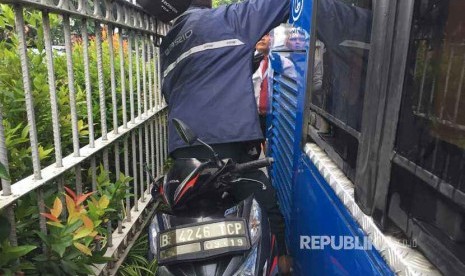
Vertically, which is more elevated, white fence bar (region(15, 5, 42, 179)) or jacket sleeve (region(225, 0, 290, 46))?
jacket sleeve (region(225, 0, 290, 46))

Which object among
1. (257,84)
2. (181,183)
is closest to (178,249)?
(181,183)

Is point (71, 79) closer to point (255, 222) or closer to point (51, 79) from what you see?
point (51, 79)

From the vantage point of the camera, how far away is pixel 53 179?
164 centimetres

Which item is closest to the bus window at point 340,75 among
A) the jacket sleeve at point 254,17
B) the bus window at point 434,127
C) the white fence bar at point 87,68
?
the bus window at point 434,127

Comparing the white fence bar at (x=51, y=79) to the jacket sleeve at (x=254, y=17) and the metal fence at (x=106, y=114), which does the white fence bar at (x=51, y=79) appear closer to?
the metal fence at (x=106, y=114)

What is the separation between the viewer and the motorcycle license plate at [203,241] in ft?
5.54

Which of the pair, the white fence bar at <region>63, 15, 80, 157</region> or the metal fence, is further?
the white fence bar at <region>63, 15, 80, 157</region>

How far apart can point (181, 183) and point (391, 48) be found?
3.85 feet

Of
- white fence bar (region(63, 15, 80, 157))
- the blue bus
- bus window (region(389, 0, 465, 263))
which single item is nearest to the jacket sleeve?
the blue bus

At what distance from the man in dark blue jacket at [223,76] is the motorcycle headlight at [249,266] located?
0.73 metres

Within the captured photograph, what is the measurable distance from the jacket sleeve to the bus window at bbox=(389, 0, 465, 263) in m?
1.69

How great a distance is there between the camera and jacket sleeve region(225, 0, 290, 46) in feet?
8.25

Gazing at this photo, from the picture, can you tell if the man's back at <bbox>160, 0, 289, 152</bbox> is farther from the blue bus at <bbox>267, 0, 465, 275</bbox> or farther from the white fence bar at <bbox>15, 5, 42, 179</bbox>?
the white fence bar at <bbox>15, 5, 42, 179</bbox>

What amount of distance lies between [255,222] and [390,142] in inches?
40.5
